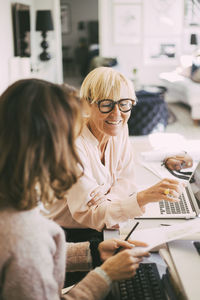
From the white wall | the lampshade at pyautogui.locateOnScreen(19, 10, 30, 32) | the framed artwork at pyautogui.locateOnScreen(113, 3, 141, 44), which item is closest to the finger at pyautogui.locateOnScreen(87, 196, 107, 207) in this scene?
the lampshade at pyautogui.locateOnScreen(19, 10, 30, 32)

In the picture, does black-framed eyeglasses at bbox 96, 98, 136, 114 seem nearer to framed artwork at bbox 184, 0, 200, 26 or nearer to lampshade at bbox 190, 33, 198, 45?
lampshade at bbox 190, 33, 198, 45

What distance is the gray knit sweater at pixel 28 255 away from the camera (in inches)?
28.6

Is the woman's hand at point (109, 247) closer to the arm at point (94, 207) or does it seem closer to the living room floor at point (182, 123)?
the arm at point (94, 207)

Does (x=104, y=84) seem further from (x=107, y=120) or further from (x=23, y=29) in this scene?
(x=23, y=29)

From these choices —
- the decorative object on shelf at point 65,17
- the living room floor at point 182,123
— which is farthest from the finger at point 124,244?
the decorative object on shelf at point 65,17

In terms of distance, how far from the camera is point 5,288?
0.73m

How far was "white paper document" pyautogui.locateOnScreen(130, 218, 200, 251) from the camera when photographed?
1.02 metres

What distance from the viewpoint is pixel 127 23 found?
7.33 m

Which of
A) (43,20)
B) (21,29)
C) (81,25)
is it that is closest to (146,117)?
(21,29)

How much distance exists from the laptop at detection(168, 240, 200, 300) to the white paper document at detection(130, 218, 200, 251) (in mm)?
47

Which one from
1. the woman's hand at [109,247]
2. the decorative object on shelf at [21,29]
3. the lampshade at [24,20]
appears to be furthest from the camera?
→ the lampshade at [24,20]

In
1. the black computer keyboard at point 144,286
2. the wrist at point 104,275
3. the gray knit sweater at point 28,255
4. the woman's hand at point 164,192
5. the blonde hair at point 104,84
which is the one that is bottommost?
the black computer keyboard at point 144,286

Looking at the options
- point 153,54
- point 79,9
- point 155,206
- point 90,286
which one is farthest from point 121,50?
point 90,286

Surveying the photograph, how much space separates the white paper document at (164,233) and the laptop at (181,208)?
0.18m
